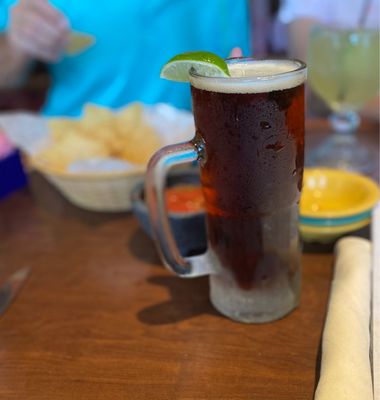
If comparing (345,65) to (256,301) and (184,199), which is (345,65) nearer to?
(184,199)

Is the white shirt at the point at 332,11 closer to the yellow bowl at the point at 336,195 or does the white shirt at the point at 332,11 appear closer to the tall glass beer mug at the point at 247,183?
the yellow bowl at the point at 336,195

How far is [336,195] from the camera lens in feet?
2.77

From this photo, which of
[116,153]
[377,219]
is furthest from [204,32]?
[377,219]

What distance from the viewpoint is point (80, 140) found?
0.95m

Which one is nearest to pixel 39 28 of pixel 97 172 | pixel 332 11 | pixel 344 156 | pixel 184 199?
pixel 97 172

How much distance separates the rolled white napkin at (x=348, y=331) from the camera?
0.47 m

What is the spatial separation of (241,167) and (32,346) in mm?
354

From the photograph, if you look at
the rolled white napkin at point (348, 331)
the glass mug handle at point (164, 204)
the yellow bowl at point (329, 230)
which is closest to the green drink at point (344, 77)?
the yellow bowl at point (329, 230)

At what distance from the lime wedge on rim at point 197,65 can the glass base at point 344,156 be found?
0.64 meters

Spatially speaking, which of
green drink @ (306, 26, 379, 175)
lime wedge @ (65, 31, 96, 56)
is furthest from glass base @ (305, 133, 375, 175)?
lime wedge @ (65, 31, 96, 56)

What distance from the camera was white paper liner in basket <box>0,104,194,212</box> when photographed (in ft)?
2.84

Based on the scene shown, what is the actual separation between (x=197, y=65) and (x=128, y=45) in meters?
1.28

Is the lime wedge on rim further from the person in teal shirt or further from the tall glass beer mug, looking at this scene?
the person in teal shirt

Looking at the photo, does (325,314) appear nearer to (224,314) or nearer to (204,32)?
(224,314)
